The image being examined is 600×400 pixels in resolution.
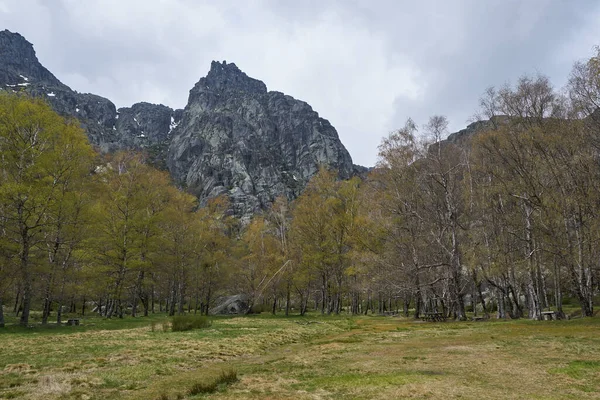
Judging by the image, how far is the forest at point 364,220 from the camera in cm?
2648

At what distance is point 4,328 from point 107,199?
56.6ft

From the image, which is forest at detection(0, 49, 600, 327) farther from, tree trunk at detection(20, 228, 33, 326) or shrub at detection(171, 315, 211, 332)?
shrub at detection(171, 315, 211, 332)

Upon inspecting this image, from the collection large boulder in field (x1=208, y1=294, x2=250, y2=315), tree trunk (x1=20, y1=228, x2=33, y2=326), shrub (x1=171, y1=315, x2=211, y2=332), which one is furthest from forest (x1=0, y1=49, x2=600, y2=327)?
shrub (x1=171, y1=315, x2=211, y2=332)

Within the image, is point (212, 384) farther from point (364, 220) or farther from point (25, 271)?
point (364, 220)

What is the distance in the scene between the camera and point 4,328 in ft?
79.8

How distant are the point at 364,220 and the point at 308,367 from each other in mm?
29521

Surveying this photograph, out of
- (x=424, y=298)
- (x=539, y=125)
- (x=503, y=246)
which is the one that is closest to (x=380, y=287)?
(x=424, y=298)

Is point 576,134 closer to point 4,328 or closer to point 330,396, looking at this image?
point 330,396

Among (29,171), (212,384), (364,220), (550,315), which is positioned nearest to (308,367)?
(212,384)

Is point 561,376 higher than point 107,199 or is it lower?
lower

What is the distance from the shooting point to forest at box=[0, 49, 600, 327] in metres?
26.5

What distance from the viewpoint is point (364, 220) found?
136ft

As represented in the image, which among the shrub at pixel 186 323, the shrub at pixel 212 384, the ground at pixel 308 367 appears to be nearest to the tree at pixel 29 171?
the ground at pixel 308 367

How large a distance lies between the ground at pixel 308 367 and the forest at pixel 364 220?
10648 mm
